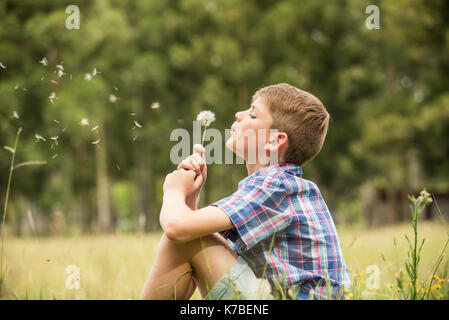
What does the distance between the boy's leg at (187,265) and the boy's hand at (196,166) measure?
0.67ft

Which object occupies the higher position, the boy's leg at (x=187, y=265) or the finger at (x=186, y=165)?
the finger at (x=186, y=165)

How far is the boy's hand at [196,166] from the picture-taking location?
6.75 feet

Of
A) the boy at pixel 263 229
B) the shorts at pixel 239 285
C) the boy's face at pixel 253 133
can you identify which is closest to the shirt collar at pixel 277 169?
the boy at pixel 263 229

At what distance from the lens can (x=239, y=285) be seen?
6.16 ft

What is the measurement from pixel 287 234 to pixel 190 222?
1.34 ft

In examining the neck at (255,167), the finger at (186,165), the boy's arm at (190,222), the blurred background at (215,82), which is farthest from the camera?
the blurred background at (215,82)

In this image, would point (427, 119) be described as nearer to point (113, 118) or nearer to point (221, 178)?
point (221, 178)

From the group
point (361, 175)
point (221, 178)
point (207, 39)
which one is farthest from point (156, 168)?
point (361, 175)

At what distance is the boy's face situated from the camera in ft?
7.02

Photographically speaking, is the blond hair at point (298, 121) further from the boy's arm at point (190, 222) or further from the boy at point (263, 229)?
the boy's arm at point (190, 222)

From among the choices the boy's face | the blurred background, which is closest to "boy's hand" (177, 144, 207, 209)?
the boy's face

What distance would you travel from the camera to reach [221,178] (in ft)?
63.0

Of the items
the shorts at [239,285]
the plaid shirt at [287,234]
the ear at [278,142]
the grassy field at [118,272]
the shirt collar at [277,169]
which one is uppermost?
the ear at [278,142]
